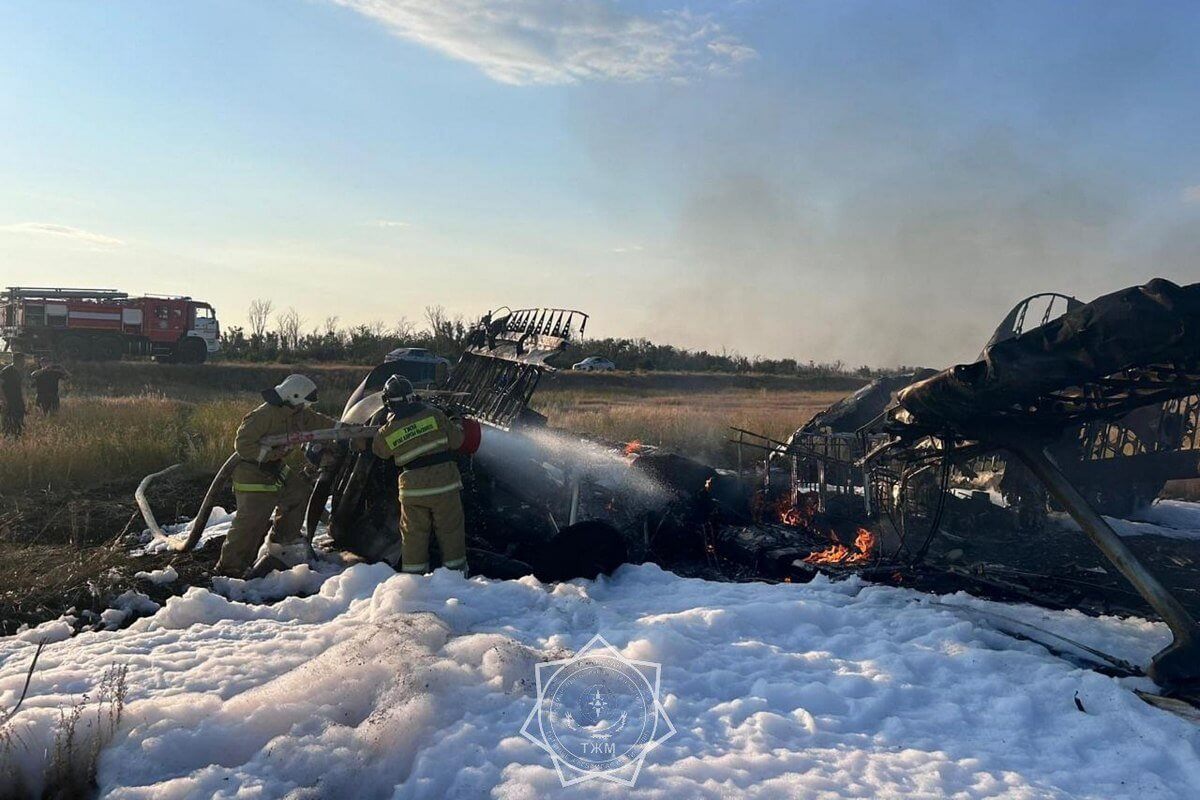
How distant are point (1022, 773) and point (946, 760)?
0.33 meters

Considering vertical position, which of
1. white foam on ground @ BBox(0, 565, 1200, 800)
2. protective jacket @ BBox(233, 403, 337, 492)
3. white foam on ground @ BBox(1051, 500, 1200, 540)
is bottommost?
white foam on ground @ BBox(0, 565, 1200, 800)

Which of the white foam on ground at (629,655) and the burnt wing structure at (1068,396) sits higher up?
the burnt wing structure at (1068,396)

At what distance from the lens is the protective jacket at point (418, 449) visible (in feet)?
23.9

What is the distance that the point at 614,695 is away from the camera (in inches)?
183

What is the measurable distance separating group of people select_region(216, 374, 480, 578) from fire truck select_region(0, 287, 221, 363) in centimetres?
2608

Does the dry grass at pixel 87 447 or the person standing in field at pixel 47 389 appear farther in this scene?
the person standing in field at pixel 47 389

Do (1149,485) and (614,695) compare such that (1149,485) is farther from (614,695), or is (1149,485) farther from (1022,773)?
(614,695)

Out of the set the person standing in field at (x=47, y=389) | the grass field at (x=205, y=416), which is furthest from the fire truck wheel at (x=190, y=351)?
the person standing in field at (x=47, y=389)

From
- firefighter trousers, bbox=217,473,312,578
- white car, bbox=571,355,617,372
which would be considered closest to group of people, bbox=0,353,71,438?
firefighter trousers, bbox=217,473,312,578

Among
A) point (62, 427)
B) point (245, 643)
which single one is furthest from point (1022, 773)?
point (62, 427)

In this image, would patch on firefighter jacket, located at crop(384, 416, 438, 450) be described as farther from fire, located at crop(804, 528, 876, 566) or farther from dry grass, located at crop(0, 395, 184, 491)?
dry grass, located at crop(0, 395, 184, 491)

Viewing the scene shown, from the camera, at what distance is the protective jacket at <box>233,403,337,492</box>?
7465mm

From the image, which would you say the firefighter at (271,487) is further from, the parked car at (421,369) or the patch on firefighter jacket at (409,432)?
the parked car at (421,369)

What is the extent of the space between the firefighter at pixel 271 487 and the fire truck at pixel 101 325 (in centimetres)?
2606
